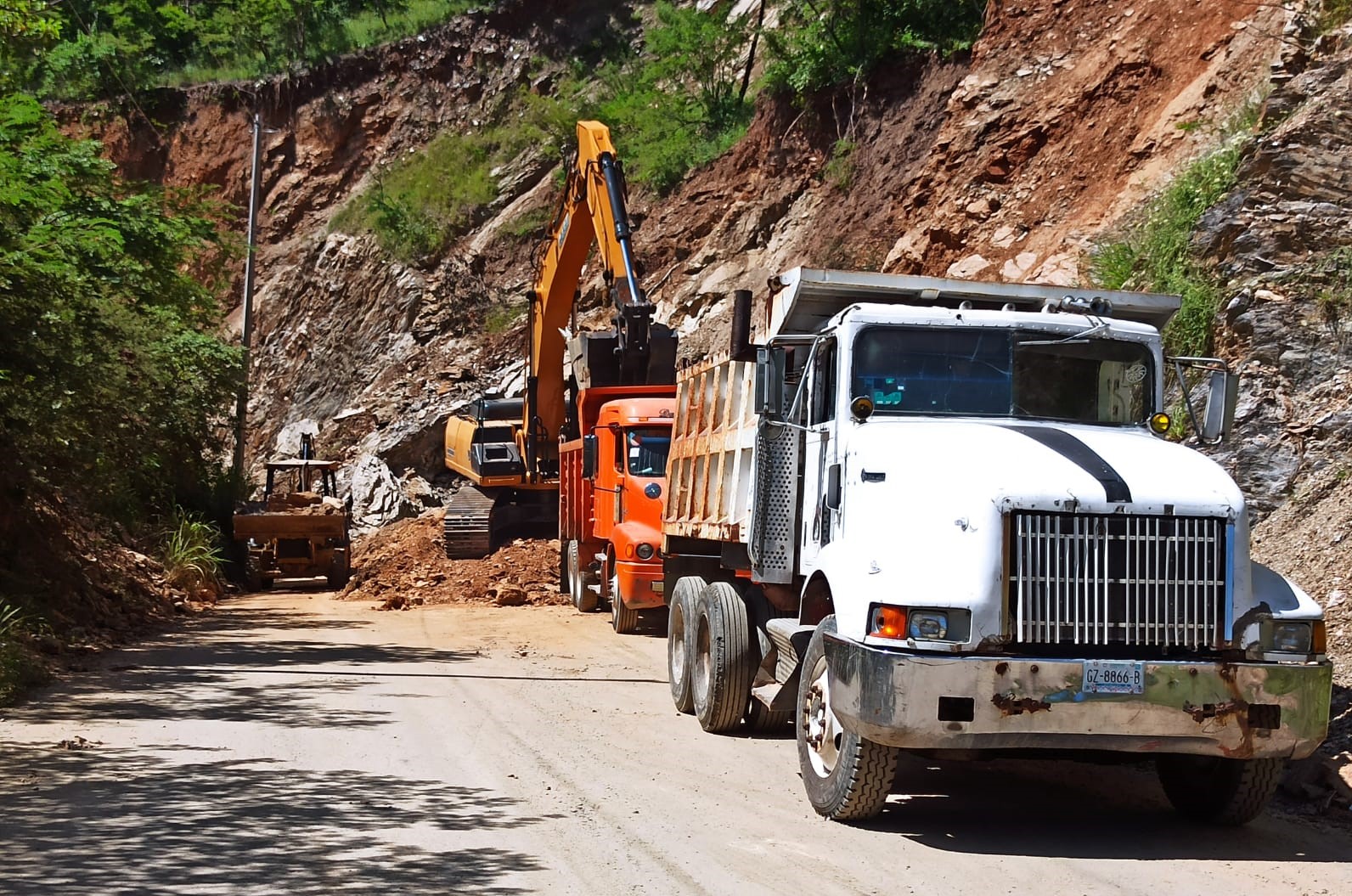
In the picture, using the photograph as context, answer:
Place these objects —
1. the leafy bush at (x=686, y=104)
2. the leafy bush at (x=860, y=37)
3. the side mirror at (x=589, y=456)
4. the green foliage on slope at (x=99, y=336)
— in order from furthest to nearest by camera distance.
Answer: the leafy bush at (x=686, y=104) → the leafy bush at (x=860, y=37) → the side mirror at (x=589, y=456) → the green foliage on slope at (x=99, y=336)

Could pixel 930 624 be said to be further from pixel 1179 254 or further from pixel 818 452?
pixel 1179 254

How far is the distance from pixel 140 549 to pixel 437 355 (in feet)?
49.4

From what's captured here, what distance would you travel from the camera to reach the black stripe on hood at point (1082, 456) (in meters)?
7.52

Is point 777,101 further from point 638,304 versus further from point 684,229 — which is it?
point 638,304

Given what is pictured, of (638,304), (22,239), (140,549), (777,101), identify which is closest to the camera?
(22,239)

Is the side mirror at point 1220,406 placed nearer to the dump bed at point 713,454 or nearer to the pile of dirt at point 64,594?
the dump bed at point 713,454

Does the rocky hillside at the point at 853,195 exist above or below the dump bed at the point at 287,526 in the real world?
above

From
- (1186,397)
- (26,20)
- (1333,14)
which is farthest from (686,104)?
(1186,397)

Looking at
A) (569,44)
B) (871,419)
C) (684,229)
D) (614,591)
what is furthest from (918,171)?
(569,44)

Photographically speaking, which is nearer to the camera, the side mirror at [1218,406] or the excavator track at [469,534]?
the side mirror at [1218,406]

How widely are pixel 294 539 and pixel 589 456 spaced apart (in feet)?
28.8

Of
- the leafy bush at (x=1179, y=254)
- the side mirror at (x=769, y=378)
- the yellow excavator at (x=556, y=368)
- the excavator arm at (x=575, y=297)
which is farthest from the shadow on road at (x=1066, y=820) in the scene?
the yellow excavator at (x=556, y=368)

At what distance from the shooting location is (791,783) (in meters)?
9.12

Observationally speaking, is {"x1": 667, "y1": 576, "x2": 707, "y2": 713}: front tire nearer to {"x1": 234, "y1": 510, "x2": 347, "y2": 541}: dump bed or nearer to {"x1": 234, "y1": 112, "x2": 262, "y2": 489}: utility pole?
{"x1": 234, "y1": 510, "x2": 347, "y2": 541}: dump bed
